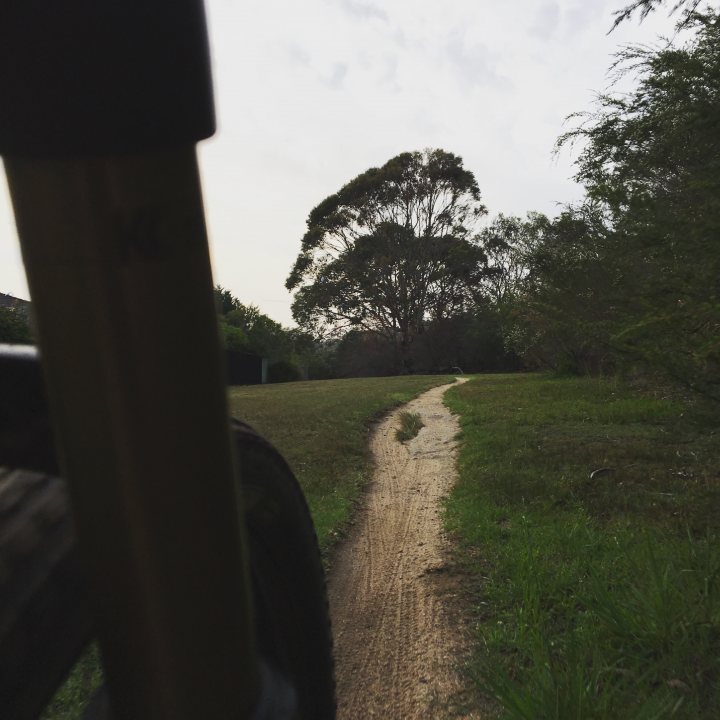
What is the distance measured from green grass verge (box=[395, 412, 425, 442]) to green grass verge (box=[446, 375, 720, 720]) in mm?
2833

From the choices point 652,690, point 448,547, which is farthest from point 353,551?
point 652,690

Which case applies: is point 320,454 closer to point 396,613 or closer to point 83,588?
point 396,613

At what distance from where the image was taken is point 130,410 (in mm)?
518

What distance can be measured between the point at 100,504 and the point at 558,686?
7.20 ft

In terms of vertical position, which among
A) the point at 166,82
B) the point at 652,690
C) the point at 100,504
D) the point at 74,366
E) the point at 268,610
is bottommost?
Result: the point at 652,690

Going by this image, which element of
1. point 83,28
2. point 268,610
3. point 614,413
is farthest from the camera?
point 614,413

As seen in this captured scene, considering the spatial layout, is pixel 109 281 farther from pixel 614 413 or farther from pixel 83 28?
pixel 614 413

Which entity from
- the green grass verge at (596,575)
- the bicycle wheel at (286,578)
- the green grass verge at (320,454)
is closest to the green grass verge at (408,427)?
the green grass verge at (320,454)

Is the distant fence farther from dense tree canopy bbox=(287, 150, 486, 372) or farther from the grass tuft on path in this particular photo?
the grass tuft on path

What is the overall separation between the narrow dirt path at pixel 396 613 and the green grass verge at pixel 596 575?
0.18 m

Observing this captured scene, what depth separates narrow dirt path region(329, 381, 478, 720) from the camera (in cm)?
272

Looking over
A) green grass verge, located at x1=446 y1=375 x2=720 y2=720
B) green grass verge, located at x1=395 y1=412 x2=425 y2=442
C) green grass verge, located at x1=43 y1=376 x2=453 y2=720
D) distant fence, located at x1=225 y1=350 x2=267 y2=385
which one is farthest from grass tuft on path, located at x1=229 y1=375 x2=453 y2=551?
distant fence, located at x1=225 y1=350 x2=267 y2=385

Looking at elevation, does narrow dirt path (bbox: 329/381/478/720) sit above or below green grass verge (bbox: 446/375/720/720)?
below

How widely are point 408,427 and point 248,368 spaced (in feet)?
86.6
